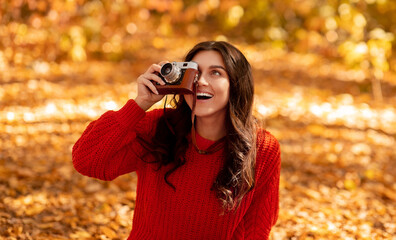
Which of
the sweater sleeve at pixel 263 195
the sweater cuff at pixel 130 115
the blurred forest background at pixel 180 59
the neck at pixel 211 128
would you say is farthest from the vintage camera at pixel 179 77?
the blurred forest background at pixel 180 59

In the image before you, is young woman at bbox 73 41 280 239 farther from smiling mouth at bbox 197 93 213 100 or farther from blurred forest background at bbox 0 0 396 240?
blurred forest background at bbox 0 0 396 240

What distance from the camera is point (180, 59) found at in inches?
106

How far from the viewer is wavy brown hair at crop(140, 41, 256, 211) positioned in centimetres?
180

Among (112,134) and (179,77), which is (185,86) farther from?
(112,134)

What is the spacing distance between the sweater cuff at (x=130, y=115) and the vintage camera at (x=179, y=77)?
0.39 ft

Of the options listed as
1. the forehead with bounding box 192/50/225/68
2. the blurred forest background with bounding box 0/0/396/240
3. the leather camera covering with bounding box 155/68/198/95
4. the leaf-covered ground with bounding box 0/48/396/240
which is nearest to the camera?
the leather camera covering with bounding box 155/68/198/95

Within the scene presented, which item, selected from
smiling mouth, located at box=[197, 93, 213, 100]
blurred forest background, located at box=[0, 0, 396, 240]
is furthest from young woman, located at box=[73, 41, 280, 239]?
blurred forest background, located at box=[0, 0, 396, 240]

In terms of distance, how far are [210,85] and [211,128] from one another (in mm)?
219

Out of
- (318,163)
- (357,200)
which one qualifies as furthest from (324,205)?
(318,163)

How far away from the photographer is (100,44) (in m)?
6.45

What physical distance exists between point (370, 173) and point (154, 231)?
2.35 m

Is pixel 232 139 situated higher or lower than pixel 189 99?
lower

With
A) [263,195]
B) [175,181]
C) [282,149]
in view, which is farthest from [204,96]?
[282,149]

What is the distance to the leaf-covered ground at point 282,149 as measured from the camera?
272cm
